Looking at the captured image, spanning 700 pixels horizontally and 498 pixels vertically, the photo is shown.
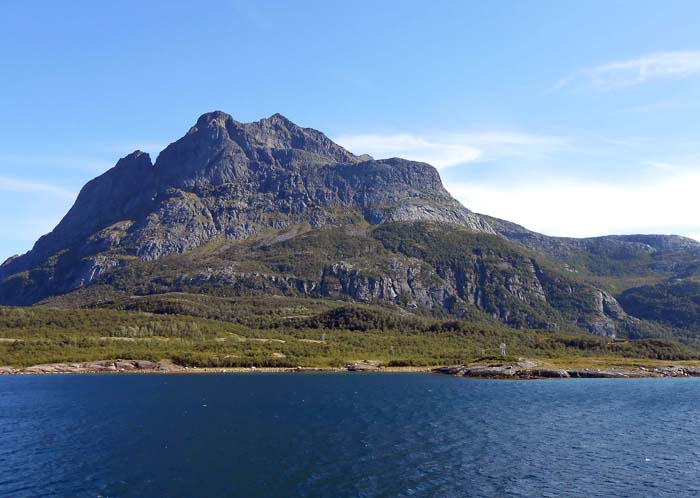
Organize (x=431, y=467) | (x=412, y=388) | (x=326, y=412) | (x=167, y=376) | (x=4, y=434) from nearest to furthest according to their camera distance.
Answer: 1. (x=431, y=467)
2. (x=4, y=434)
3. (x=326, y=412)
4. (x=412, y=388)
5. (x=167, y=376)

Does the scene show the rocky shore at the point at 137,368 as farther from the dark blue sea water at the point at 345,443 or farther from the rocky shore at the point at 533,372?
the dark blue sea water at the point at 345,443

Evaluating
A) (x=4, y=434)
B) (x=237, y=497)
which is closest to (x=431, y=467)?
(x=237, y=497)

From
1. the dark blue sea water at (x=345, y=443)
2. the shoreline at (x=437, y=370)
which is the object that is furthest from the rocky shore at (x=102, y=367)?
the dark blue sea water at (x=345, y=443)

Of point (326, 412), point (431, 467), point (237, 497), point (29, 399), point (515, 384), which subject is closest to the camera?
point (237, 497)

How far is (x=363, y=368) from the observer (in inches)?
7830

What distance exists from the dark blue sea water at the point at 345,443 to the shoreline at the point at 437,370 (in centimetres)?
4687

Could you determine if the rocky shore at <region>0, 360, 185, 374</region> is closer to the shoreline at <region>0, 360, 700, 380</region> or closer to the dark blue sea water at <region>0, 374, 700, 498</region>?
the shoreline at <region>0, 360, 700, 380</region>

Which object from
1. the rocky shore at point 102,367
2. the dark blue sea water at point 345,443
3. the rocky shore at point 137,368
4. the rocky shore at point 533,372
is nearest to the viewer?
the dark blue sea water at point 345,443

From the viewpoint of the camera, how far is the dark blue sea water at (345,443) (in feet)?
186

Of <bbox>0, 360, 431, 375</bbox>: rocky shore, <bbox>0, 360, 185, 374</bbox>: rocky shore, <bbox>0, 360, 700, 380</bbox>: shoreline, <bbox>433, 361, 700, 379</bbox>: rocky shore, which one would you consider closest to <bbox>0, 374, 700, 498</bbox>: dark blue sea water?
<bbox>0, 360, 185, 374</bbox>: rocky shore

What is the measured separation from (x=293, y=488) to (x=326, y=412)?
4640 centimetres

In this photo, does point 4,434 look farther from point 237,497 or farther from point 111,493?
point 237,497

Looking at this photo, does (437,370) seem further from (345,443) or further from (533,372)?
(345,443)

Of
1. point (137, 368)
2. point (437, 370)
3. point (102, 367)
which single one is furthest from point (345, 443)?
point (102, 367)
